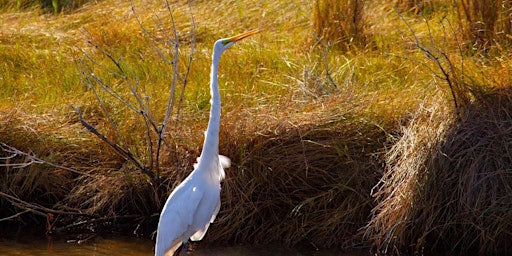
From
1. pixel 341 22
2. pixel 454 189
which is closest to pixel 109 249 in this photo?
pixel 454 189

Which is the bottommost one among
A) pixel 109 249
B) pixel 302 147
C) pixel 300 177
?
pixel 109 249

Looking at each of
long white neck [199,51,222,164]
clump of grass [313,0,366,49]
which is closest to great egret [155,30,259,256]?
long white neck [199,51,222,164]

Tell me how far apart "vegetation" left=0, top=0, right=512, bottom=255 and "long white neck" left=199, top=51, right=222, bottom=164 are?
0.68 meters

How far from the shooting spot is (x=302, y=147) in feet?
17.5

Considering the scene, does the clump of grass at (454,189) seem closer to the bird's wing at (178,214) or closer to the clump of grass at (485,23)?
the bird's wing at (178,214)

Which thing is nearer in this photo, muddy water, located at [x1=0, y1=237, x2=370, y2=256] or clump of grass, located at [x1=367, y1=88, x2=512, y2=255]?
clump of grass, located at [x1=367, y1=88, x2=512, y2=255]

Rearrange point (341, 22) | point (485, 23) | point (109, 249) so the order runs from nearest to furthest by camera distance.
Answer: point (109, 249) < point (485, 23) < point (341, 22)

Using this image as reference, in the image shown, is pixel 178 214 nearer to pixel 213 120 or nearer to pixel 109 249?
pixel 213 120

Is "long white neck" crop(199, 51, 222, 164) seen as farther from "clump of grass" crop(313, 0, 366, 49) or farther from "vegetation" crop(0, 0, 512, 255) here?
"clump of grass" crop(313, 0, 366, 49)

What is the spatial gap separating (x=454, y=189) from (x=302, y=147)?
0.91 metres

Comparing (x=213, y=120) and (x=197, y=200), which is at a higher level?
(x=213, y=120)

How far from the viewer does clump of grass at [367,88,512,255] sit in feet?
15.8

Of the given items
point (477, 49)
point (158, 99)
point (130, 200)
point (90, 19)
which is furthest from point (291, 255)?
point (90, 19)

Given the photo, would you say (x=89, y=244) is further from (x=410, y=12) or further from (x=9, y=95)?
(x=410, y=12)
